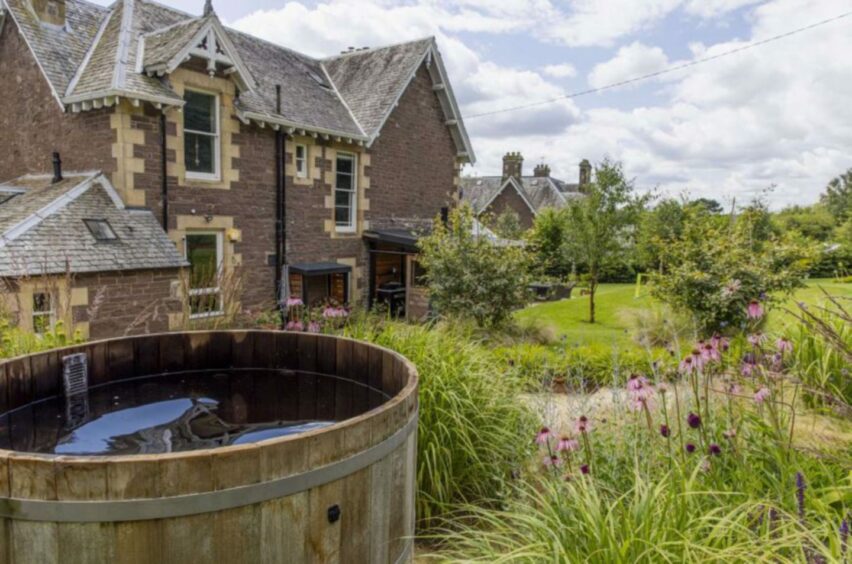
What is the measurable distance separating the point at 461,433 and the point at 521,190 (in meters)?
33.6

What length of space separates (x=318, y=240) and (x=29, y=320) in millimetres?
7153

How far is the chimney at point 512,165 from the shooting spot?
121 ft

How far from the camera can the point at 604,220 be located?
16.5 m

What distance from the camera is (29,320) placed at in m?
7.35

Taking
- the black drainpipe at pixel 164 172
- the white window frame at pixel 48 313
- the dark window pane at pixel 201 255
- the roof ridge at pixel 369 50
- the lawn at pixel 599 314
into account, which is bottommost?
the lawn at pixel 599 314

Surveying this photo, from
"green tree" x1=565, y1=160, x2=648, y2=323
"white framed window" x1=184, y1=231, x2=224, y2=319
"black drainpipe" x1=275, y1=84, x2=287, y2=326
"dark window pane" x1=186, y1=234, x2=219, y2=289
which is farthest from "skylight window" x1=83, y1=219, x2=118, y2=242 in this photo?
"green tree" x1=565, y1=160, x2=648, y2=323

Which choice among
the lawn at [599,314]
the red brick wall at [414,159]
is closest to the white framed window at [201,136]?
the red brick wall at [414,159]

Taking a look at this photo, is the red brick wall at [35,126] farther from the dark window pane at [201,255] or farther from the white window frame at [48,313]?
the white window frame at [48,313]

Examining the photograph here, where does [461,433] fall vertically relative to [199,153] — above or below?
below

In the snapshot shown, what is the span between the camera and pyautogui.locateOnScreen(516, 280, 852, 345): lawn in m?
12.5

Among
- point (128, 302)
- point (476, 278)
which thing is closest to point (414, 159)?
point (476, 278)

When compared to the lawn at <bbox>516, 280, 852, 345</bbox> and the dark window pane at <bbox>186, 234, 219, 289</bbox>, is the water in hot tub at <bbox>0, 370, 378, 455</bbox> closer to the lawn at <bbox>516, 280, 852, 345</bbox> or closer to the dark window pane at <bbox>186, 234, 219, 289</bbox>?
the dark window pane at <bbox>186, 234, 219, 289</bbox>

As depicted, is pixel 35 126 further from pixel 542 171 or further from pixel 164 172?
pixel 542 171

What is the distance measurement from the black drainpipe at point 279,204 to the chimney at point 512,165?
25.8m
